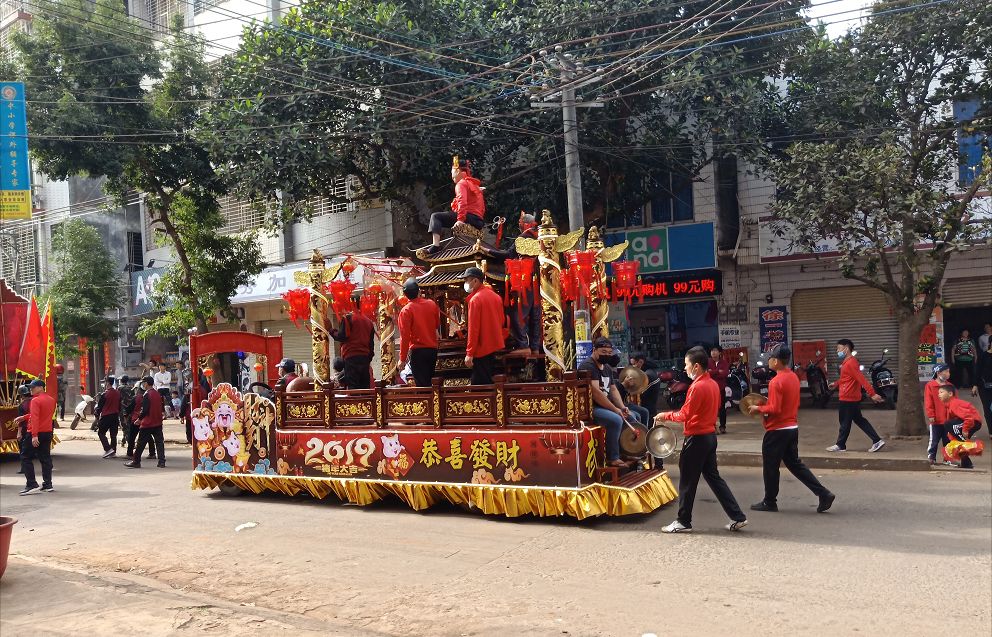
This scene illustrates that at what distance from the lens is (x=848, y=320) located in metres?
18.4

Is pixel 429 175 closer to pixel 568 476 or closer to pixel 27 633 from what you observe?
pixel 568 476

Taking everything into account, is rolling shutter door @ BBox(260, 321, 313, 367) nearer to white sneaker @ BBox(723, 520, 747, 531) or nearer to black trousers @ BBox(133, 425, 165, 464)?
black trousers @ BBox(133, 425, 165, 464)

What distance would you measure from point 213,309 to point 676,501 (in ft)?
45.3

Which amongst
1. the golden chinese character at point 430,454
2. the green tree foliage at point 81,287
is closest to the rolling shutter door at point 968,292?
the golden chinese character at point 430,454

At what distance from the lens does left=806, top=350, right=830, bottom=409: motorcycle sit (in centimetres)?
1769

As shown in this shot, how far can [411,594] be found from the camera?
5.96 m

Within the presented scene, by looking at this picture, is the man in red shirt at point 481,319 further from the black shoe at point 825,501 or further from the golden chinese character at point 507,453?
the black shoe at point 825,501

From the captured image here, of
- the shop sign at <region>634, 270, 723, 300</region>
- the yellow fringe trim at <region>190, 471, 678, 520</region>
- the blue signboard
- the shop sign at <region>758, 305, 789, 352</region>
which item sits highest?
the blue signboard

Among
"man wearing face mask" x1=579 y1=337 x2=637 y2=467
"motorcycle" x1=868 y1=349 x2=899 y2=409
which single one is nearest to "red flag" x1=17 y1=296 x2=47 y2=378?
"man wearing face mask" x1=579 y1=337 x2=637 y2=467

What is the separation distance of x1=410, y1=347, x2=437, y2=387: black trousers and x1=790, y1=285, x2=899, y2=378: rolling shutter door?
1234cm

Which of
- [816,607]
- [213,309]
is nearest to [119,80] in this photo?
[213,309]

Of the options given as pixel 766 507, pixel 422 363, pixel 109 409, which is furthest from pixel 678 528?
pixel 109 409

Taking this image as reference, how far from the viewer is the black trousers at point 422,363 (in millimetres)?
9258

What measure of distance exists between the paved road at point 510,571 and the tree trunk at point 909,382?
9.26 ft
